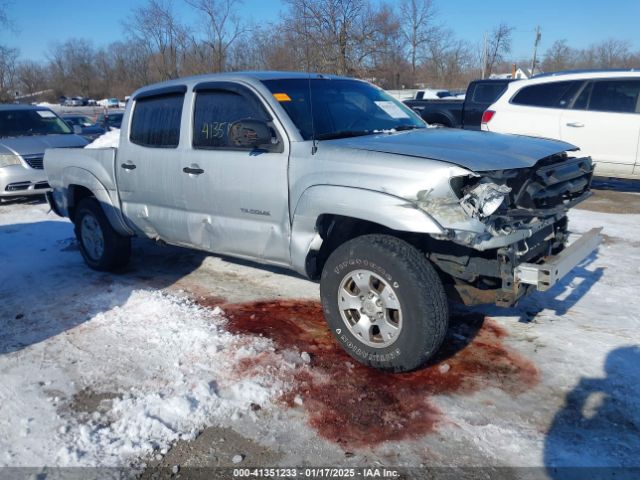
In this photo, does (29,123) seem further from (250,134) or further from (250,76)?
(250,134)

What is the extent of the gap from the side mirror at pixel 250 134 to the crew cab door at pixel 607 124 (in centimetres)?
644

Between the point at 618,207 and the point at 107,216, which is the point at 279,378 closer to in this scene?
the point at 107,216

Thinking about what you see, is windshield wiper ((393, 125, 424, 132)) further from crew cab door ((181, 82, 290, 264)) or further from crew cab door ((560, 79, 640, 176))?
crew cab door ((560, 79, 640, 176))

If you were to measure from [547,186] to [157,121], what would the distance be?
3.48m

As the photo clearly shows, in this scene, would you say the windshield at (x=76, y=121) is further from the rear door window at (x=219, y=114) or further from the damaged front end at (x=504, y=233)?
the damaged front end at (x=504, y=233)

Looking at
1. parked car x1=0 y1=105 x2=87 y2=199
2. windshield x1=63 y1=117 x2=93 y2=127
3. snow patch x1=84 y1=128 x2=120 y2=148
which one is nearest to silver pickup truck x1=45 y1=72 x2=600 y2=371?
snow patch x1=84 y1=128 x2=120 y2=148

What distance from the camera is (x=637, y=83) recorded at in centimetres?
831

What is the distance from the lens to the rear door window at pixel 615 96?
8359 millimetres

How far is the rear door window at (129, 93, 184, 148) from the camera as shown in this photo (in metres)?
4.91

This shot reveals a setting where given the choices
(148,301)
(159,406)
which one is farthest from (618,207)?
(159,406)

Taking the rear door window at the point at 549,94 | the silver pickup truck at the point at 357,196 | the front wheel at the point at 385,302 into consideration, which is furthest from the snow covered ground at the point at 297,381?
the rear door window at the point at 549,94

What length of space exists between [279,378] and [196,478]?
99 cm

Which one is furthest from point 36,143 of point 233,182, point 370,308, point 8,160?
point 370,308

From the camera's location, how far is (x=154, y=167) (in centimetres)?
498
